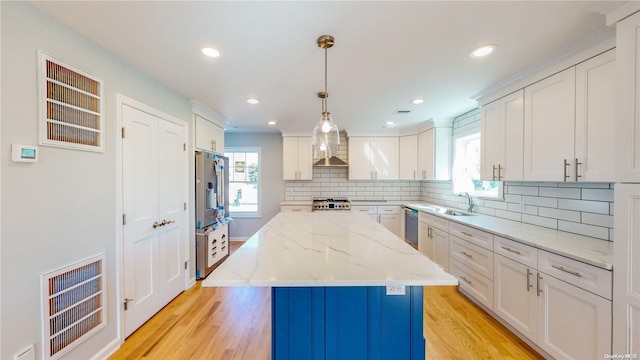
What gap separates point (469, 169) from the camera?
360 centimetres

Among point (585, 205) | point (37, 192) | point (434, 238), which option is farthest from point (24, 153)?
point (434, 238)

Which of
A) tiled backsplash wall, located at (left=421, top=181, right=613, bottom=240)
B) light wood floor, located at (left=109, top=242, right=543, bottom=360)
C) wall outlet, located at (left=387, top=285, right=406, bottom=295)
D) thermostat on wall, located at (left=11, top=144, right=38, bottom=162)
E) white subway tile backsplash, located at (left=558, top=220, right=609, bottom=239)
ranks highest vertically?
thermostat on wall, located at (left=11, top=144, right=38, bottom=162)

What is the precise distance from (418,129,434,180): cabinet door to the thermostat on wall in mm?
4466

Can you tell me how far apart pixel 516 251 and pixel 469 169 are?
Result: 1867 mm

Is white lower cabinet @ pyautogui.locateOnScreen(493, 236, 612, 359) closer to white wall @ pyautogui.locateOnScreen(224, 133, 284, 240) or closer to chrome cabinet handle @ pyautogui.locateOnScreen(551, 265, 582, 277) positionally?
chrome cabinet handle @ pyautogui.locateOnScreen(551, 265, 582, 277)

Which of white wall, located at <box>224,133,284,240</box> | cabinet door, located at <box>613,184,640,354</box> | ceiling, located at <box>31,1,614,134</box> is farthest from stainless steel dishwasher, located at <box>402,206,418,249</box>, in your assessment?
cabinet door, located at <box>613,184,640,354</box>

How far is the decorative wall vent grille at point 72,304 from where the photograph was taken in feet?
4.75

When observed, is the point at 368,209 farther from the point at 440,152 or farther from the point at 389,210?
the point at 440,152

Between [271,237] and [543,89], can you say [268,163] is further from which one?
[543,89]

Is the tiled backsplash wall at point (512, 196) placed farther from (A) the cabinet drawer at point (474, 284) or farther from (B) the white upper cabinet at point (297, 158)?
(A) the cabinet drawer at point (474, 284)

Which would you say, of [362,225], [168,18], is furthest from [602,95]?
[168,18]

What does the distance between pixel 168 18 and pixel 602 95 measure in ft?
9.25

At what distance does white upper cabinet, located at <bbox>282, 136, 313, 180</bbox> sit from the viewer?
4.86 meters

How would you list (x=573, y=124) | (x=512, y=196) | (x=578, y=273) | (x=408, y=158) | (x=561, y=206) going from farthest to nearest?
(x=408, y=158) → (x=512, y=196) → (x=561, y=206) → (x=573, y=124) → (x=578, y=273)
